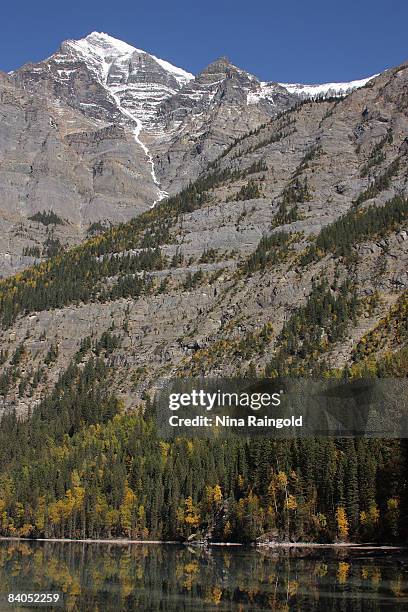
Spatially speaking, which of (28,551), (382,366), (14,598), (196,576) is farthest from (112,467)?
(14,598)

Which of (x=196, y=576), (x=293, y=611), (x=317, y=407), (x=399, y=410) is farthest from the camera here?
(x=317, y=407)

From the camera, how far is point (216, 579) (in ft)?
256

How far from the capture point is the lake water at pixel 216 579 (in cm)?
6325

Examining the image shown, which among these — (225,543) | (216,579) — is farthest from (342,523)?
(216,579)

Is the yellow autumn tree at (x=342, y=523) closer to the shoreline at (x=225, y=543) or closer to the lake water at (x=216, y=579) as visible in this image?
the shoreline at (x=225, y=543)

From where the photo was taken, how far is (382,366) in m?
139

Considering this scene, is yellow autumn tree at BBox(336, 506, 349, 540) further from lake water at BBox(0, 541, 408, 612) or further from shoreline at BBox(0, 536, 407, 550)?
lake water at BBox(0, 541, 408, 612)

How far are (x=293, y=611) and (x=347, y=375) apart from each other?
92.7 m

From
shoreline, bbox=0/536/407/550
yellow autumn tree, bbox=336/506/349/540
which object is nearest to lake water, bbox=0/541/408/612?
shoreline, bbox=0/536/407/550

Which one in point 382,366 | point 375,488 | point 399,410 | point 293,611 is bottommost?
point 293,611

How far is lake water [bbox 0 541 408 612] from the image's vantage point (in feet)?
208

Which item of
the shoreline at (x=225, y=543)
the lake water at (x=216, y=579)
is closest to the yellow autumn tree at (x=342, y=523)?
the shoreline at (x=225, y=543)

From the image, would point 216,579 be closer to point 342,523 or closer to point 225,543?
point 342,523

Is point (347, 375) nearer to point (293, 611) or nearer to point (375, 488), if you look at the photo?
point (375, 488)
